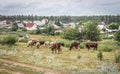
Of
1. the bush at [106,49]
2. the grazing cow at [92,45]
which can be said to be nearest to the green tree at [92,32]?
the bush at [106,49]

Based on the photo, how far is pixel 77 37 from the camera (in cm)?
7144

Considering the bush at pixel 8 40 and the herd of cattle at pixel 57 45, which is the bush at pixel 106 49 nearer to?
the herd of cattle at pixel 57 45

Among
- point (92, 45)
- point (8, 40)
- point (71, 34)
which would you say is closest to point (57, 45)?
point (92, 45)

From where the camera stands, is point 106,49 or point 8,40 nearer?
point 106,49

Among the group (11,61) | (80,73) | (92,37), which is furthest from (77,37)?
(80,73)

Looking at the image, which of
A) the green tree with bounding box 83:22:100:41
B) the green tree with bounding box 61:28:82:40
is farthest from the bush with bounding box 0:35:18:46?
the green tree with bounding box 83:22:100:41

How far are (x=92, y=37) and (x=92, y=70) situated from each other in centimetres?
5230

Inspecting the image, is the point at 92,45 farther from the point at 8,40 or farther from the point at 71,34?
the point at 71,34

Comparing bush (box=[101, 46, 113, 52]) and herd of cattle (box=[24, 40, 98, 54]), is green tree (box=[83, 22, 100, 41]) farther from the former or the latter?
herd of cattle (box=[24, 40, 98, 54])

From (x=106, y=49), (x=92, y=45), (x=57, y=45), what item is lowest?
(x=106, y=49)

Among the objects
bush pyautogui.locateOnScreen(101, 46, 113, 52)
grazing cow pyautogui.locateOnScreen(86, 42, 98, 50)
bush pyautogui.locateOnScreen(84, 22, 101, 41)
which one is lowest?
bush pyautogui.locateOnScreen(84, 22, 101, 41)

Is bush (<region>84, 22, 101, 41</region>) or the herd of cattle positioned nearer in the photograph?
the herd of cattle

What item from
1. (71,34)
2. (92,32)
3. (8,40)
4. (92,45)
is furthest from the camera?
(92,32)

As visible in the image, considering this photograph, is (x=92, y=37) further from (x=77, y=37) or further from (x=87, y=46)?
(x=87, y=46)
